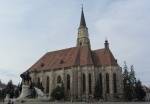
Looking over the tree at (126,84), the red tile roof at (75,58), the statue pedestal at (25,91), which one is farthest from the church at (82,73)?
the statue pedestal at (25,91)

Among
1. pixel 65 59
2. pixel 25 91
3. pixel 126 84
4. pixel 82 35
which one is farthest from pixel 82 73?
pixel 25 91

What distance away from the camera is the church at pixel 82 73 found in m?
57.9

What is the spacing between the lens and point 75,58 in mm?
62812

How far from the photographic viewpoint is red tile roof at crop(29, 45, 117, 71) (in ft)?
199

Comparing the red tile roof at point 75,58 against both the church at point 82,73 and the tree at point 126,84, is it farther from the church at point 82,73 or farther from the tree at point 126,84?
the tree at point 126,84

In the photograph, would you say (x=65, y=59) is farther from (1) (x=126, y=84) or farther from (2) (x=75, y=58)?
(1) (x=126, y=84)

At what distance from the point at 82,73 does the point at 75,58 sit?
499 cm

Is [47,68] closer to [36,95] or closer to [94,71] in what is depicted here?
[94,71]

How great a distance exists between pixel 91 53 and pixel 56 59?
1087 cm

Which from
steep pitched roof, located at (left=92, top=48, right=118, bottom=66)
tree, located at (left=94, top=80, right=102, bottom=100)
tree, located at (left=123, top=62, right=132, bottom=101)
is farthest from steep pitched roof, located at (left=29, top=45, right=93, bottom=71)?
tree, located at (left=123, top=62, right=132, bottom=101)

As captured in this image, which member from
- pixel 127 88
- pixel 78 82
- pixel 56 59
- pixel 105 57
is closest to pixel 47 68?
pixel 56 59

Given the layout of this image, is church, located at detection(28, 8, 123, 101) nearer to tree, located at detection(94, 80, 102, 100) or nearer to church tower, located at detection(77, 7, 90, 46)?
tree, located at detection(94, 80, 102, 100)

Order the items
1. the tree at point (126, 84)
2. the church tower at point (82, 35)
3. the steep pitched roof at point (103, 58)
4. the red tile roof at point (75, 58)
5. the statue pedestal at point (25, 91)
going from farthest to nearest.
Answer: the church tower at point (82, 35), the red tile roof at point (75, 58), the steep pitched roof at point (103, 58), the tree at point (126, 84), the statue pedestal at point (25, 91)

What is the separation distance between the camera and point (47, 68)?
6638 centimetres
